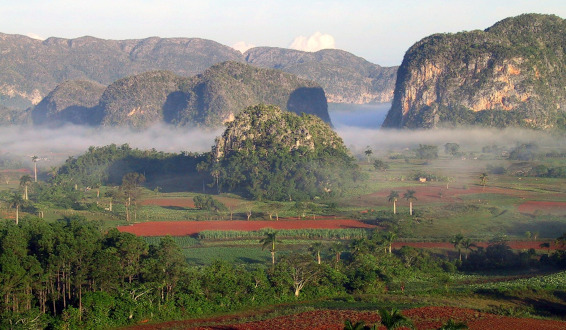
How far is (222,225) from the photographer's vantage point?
203 feet

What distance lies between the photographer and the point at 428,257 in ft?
156

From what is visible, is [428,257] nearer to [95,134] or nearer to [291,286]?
[291,286]

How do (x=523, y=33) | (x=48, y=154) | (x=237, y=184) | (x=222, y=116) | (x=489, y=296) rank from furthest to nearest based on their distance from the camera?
(x=222, y=116) < (x=523, y=33) < (x=48, y=154) < (x=237, y=184) < (x=489, y=296)

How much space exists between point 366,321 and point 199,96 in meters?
142

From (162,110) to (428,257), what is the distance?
5337 inches

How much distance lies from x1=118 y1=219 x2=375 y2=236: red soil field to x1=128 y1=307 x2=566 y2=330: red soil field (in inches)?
994

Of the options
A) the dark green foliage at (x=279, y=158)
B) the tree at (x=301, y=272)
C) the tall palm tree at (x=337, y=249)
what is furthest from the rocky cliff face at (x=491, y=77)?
the tree at (x=301, y=272)

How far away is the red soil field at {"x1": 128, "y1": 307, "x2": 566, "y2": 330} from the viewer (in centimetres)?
3180

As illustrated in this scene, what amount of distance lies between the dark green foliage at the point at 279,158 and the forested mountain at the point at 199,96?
6546 cm

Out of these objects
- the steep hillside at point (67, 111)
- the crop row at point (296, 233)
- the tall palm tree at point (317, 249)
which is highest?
the steep hillside at point (67, 111)

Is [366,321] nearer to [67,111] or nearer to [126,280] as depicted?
[126,280]

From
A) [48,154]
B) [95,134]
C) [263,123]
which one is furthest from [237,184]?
[95,134]

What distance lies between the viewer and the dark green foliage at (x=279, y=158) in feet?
270

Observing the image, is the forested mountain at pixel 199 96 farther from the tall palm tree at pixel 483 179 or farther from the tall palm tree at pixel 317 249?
the tall palm tree at pixel 317 249
